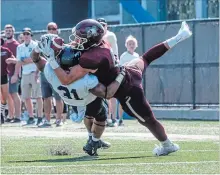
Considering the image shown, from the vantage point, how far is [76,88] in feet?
33.4

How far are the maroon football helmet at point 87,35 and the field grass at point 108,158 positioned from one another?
140 centimetres

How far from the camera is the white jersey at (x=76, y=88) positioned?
10156mm

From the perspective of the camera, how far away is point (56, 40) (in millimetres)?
10172

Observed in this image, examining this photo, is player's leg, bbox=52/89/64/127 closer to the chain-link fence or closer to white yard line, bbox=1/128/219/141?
white yard line, bbox=1/128/219/141

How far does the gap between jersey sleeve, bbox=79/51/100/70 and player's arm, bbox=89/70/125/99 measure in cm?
30

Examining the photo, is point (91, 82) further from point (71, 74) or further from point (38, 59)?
point (38, 59)

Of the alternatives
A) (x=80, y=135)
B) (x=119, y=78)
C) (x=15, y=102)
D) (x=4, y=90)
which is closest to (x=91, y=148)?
(x=119, y=78)

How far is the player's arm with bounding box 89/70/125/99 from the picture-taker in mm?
10195

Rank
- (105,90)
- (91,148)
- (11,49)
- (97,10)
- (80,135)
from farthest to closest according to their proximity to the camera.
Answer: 1. (97,10)
2. (11,49)
3. (80,135)
4. (91,148)
5. (105,90)

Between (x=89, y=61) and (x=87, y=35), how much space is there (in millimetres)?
326

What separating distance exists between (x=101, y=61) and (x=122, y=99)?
2.14 ft

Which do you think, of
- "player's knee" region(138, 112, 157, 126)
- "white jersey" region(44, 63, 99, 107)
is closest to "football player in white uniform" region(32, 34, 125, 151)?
"white jersey" region(44, 63, 99, 107)

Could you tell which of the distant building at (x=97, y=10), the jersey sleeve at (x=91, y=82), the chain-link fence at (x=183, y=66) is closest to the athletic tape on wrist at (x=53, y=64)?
the jersey sleeve at (x=91, y=82)

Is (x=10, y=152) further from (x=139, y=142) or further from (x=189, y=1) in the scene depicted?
(x=189, y=1)
